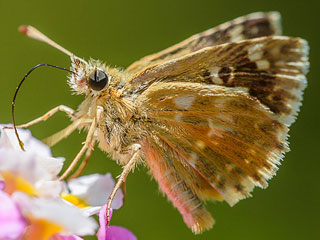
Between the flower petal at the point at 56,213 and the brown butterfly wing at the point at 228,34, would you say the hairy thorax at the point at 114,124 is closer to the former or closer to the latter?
the brown butterfly wing at the point at 228,34

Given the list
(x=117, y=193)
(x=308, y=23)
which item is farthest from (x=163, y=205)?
(x=308, y=23)

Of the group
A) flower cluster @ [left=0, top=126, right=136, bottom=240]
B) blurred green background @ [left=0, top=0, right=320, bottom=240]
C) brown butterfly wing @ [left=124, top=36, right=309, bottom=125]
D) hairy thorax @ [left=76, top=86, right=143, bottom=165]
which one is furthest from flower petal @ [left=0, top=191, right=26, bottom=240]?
blurred green background @ [left=0, top=0, right=320, bottom=240]

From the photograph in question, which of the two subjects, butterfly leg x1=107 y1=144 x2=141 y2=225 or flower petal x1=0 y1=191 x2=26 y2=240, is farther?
butterfly leg x1=107 y1=144 x2=141 y2=225

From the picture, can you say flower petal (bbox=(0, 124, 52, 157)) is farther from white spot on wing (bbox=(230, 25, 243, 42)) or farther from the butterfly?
white spot on wing (bbox=(230, 25, 243, 42))

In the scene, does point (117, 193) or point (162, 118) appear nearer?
point (117, 193)

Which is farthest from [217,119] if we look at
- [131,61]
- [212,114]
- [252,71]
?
[131,61]

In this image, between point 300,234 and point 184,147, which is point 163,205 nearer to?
point 300,234

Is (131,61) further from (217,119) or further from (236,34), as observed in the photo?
(217,119)
